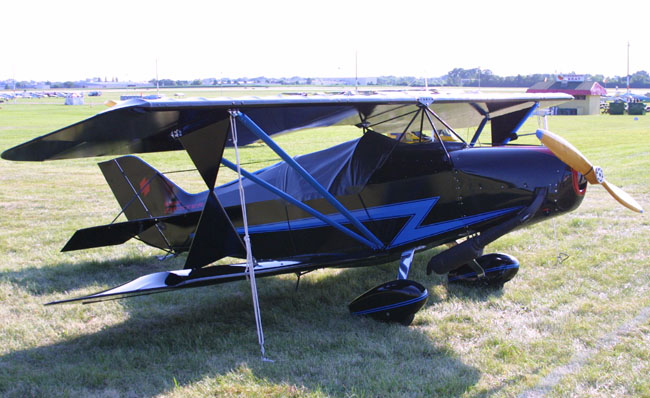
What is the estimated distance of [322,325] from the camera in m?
5.43

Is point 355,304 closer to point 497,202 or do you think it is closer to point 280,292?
point 280,292

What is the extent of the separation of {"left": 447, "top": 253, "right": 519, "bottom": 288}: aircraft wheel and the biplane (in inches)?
0.5

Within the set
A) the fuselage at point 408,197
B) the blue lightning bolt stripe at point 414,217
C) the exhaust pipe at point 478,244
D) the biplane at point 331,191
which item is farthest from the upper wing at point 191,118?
the exhaust pipe at point 478,244

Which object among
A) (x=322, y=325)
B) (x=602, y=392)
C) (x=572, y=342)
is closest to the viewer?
(x=602, y=392)

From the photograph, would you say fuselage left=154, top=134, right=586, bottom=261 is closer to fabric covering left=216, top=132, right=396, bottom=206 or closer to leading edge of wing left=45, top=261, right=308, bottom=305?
fabric covering left=216, top=132, right=396, bottom=206

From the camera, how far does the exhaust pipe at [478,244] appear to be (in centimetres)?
520

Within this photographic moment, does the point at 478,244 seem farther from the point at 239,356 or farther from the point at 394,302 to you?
the point at 239,356

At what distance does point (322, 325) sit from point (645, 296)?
3256mm

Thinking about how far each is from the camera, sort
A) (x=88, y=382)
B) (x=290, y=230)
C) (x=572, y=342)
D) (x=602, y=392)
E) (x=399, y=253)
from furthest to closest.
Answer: (x=290, y=230) → (x=399, y=253) → (x=572, y=342) → (x=88, y=382) → (x=602, y=392)

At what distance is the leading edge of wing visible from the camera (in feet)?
15.4

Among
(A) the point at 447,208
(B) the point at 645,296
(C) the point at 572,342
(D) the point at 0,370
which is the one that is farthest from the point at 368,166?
(D) the point at 0,370

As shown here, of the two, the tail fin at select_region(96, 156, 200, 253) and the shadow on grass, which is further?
the tail fin at select_region(96, 156, 200, 253)

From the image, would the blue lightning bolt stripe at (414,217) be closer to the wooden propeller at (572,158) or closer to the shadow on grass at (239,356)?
the wooden propeller at (572,158)

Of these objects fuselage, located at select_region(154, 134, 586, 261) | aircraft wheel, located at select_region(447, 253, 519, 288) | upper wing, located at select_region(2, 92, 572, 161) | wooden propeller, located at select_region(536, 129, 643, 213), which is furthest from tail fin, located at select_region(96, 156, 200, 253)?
wooden propeller, located at select_region(536, 129, 643, 213)
